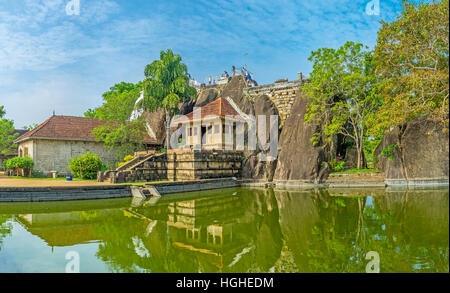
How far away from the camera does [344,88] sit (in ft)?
68.0

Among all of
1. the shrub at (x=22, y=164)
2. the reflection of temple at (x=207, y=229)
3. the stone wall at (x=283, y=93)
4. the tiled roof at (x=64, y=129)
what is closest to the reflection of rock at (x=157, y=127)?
the tiled roof at (x=64, y=129)

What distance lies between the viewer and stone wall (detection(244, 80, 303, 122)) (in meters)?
27.3

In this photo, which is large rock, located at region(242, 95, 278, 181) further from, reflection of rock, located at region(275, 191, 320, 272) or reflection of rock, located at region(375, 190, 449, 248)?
reflection of rock, located at region(375, 190, 449, 248)

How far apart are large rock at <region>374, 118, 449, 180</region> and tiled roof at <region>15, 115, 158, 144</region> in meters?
23.7

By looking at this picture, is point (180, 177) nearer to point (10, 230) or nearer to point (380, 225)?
point (10, 230)

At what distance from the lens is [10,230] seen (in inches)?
332

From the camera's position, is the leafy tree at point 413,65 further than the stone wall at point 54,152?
No

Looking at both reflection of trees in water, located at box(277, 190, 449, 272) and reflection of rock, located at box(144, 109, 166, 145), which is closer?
reflection of trees in water, located at box(277, 190, 449, 272)

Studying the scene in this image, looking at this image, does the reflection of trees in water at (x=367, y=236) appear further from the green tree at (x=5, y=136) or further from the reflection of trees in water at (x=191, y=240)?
the green tree at (x=5, y=136)

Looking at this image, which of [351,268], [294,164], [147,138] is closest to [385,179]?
[294,164]

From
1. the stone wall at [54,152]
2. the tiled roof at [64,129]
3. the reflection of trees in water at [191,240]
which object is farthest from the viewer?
the tiled roof at [64,129]

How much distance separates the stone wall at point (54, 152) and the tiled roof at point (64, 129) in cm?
53

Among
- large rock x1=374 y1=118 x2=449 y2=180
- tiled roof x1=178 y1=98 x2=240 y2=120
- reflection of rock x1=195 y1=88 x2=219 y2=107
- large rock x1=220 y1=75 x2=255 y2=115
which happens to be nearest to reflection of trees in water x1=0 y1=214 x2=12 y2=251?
tiled roof x1=178 y1=98 x2=240 y2=120

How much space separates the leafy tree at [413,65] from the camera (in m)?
13.8
